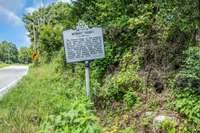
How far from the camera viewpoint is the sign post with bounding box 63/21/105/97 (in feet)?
29.3

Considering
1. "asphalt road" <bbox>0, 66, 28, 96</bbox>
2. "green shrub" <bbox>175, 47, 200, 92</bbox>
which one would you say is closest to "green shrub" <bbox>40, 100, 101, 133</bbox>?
"green shrub" <bbox>175, 47, 200, 92</bbox>

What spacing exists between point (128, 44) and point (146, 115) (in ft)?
12.6

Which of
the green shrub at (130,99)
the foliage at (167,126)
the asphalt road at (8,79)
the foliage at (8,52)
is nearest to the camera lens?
the foliage at (167,126)

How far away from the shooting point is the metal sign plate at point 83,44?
895 centimetres

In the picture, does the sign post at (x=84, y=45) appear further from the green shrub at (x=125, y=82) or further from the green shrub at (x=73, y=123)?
the green shrub at (x=73, y=123)

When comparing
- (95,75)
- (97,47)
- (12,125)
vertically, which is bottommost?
(12,125)

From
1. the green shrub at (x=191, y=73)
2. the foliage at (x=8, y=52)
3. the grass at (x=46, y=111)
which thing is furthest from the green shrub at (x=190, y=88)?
the foliage at (x=8, y=52)

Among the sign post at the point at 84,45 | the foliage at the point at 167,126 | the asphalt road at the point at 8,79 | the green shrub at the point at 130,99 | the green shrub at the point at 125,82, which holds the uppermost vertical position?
the sign post at the point at 84,45

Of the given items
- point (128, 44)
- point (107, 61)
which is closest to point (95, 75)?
point (107, 61)

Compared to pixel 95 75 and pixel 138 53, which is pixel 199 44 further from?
pixel 95 75

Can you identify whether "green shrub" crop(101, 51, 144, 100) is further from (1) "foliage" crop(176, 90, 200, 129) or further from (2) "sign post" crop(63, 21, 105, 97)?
(1) "foliage" crop(176, 90, 200, 129)

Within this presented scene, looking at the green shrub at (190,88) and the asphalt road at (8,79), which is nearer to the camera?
the green shrub at (190,88)

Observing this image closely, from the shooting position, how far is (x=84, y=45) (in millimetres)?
8977

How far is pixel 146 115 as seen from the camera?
25.6ft
